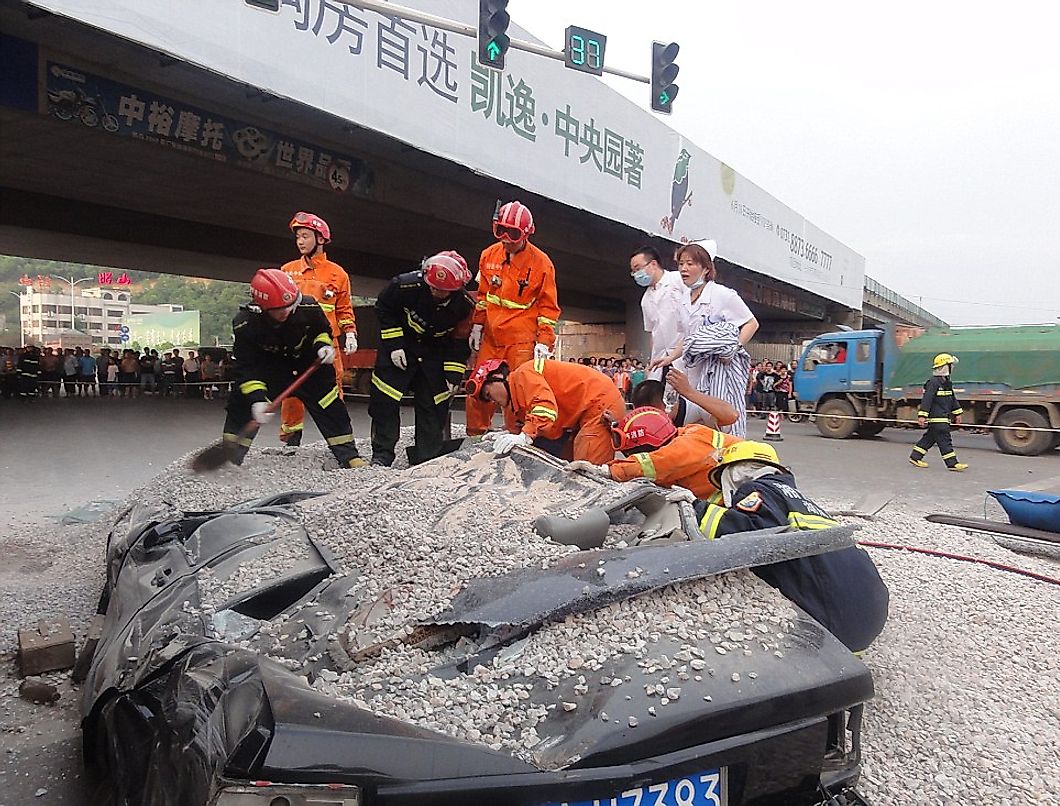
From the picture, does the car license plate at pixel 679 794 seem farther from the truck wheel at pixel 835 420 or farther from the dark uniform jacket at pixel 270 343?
the truck wheel at pixel 835 420

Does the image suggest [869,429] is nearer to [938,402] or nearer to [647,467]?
[938,402]

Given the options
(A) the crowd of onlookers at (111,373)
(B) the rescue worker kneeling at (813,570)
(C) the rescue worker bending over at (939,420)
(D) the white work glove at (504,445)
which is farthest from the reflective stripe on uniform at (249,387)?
(A) the crowd of onlookers at (111,373)

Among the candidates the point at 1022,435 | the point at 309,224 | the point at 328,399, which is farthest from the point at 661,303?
the point at 1022,435

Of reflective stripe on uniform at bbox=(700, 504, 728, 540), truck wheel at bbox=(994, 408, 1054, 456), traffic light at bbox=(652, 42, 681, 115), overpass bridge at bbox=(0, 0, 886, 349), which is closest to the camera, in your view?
reflective stripe on uniform at bbox=(700, 504, 728, 540)

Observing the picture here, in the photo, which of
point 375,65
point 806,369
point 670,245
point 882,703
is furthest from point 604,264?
point 882,703

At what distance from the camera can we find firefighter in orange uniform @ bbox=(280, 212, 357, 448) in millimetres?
5656

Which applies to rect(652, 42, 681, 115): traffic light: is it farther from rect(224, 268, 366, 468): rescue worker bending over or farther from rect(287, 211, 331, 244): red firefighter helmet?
rect(224, 268, 366, 468): rescue worker bending over

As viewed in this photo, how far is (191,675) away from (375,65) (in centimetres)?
858

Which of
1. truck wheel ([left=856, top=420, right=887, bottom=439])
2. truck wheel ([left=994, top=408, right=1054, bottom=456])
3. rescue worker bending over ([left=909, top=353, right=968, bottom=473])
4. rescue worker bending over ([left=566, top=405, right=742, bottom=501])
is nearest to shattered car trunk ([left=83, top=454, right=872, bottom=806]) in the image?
rescue worker bending over ([left=566, top=405, right=742, bottom=501])

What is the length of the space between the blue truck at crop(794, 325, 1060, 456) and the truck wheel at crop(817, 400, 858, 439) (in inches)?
0.7

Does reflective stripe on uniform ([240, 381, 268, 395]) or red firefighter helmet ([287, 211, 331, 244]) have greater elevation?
red firefighter helmet ([287, 211, 331, 244])

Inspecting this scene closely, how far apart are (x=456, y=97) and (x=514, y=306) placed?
590 centimetres

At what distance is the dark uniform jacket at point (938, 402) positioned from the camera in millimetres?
9867

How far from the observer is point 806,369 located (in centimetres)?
1554
